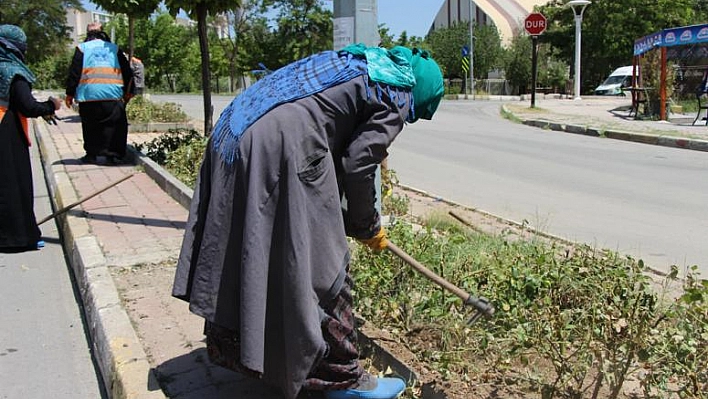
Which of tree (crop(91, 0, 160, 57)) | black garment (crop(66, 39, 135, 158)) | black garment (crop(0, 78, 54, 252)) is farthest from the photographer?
tree (crop(91, 0, 160, 57))

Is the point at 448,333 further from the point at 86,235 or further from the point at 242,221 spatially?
the point at 86,235

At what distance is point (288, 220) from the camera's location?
8.18ft

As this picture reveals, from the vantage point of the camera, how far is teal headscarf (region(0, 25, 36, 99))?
5.63 m

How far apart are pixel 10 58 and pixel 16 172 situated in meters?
0.96

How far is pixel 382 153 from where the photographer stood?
2.71 m

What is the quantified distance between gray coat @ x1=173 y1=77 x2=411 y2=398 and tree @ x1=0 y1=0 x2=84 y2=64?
58335mm

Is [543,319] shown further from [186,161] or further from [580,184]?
[186,161]

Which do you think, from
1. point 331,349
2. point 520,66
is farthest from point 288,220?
point 520,66

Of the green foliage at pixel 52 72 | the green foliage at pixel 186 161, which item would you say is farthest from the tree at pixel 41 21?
the green foliage at pixel 186 161

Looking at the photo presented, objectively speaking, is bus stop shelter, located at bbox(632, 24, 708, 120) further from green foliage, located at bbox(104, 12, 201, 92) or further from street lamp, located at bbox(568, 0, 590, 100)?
green foliage, located at bbox(104, 12, 201, 92)

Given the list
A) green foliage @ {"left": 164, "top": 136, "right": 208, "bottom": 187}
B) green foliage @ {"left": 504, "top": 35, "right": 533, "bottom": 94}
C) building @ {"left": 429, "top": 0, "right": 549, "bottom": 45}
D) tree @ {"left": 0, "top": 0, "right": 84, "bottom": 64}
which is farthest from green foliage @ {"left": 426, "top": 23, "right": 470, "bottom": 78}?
green foliage @ {"left": 164, "top": 136, "right": 208, "bottom": 187}

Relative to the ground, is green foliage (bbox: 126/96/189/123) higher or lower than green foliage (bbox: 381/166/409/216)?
higher

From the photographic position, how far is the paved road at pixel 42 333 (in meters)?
3.71

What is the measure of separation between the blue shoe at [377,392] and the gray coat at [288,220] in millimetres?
348
